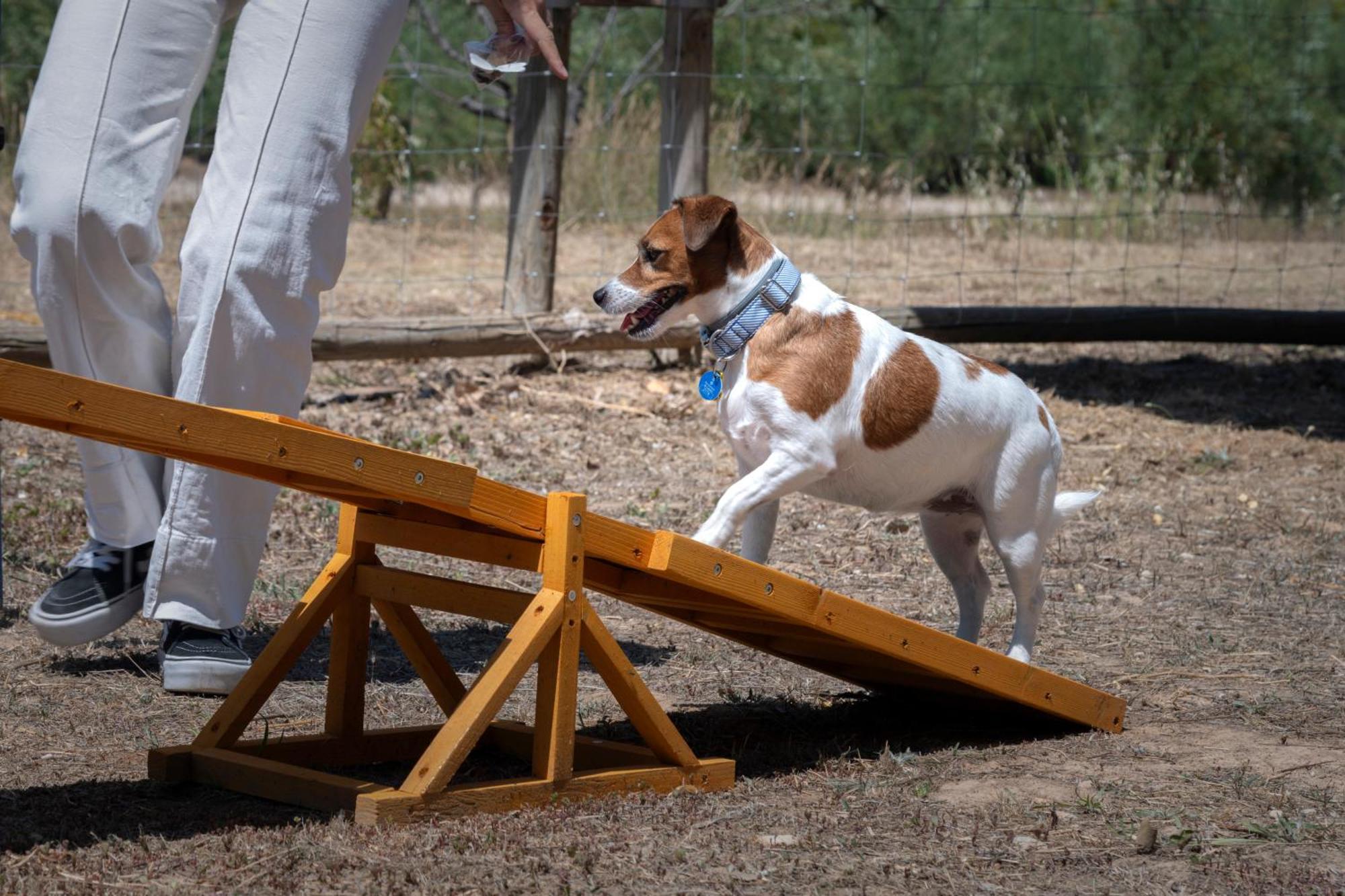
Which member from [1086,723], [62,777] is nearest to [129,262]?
[62,777]

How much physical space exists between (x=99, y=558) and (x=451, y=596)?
1.09m

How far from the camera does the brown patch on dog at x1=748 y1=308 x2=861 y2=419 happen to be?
355 centimetres

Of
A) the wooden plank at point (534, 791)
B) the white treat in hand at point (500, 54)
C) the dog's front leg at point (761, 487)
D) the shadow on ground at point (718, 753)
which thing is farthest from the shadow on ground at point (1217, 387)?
the wooden plank at point (534, 791)

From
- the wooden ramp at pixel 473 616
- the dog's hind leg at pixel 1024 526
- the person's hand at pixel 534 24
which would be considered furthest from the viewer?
the dog's hind leg at pixel 1024 526

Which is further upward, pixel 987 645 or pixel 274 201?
pixel 274 201

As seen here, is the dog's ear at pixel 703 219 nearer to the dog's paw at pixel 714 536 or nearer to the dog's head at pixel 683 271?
the dog's head at pixel 683 271

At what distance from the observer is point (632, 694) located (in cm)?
289

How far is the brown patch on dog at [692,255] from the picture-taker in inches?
145

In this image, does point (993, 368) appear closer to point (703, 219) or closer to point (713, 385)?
point (713, 385)

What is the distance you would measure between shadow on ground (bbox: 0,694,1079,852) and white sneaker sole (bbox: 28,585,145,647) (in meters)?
0.66

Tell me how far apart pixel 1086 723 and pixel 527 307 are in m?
4.83

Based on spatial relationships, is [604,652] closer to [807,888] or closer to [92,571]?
[807,888]

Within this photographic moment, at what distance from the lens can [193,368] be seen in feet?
10.8

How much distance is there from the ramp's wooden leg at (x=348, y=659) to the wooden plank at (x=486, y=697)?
1.62 feet
